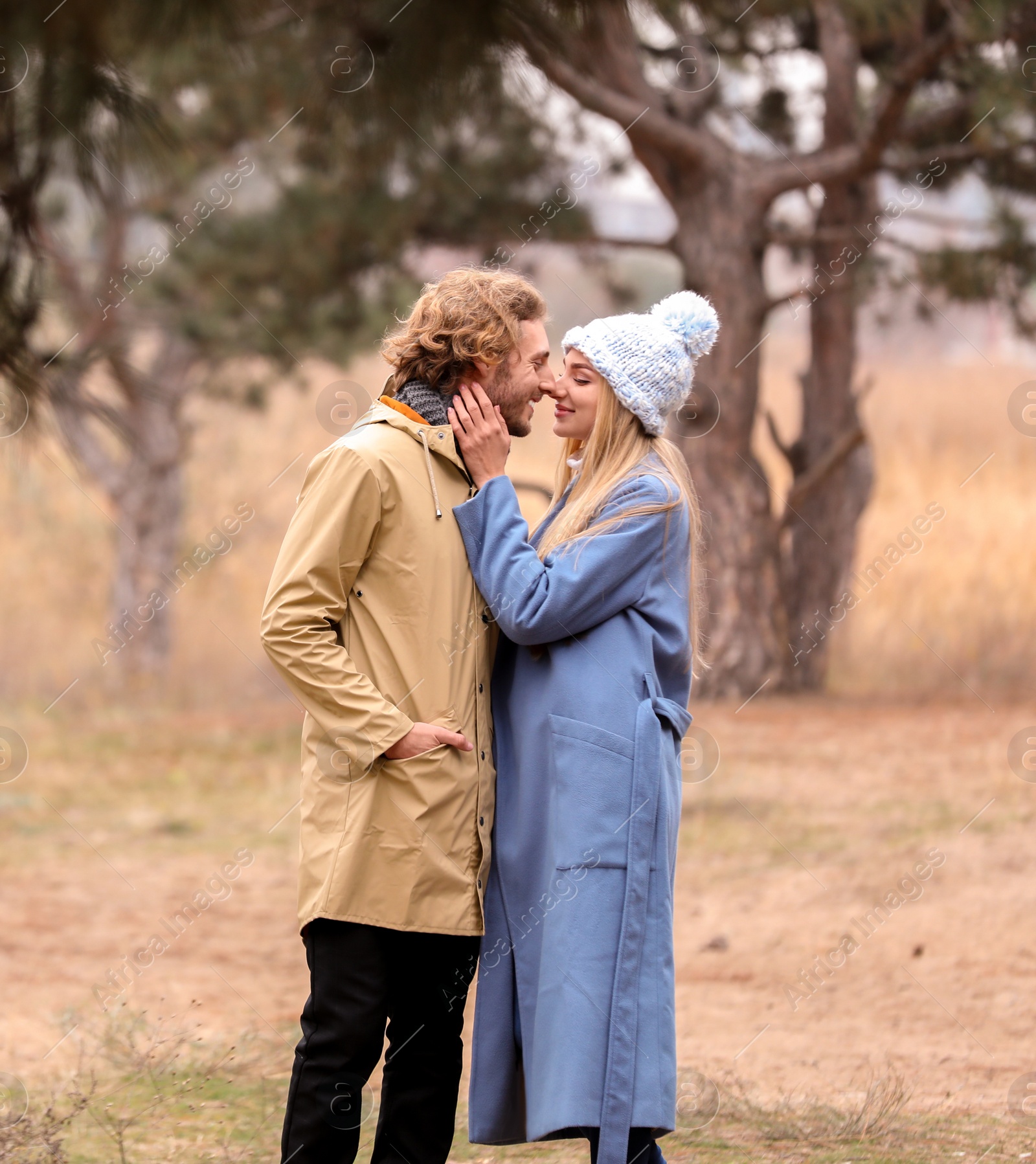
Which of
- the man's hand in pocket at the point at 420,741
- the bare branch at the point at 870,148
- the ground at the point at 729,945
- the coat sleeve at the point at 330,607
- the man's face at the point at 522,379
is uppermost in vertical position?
the bare branch at the point at 870,148

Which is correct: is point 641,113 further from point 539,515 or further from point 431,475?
point 431,475

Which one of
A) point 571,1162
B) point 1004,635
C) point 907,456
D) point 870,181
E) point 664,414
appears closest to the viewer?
point 664,414

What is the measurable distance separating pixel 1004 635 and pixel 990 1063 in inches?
318

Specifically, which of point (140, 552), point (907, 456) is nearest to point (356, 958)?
point (140, 552)

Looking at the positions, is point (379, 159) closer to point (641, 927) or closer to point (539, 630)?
point (539, 630)

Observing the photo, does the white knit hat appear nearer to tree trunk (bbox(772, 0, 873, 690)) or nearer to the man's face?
Result: the man's face

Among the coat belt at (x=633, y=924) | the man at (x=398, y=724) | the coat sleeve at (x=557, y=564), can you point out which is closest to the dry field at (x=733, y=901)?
the man at (x=398, y=724)

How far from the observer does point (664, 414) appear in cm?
253

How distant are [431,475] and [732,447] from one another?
6.99 metres

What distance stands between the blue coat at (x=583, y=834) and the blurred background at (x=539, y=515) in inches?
31.0

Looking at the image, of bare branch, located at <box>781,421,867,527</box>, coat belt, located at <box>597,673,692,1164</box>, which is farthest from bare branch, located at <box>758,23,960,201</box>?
coat belt, located at <box>597,673,692,1164</box>

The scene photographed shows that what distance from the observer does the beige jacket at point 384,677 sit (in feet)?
7.38

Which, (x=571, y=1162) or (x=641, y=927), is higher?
(x=641, y=927)

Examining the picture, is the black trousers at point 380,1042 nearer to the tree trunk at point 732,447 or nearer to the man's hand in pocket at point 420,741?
the man's hand in pocket at point 420,741
